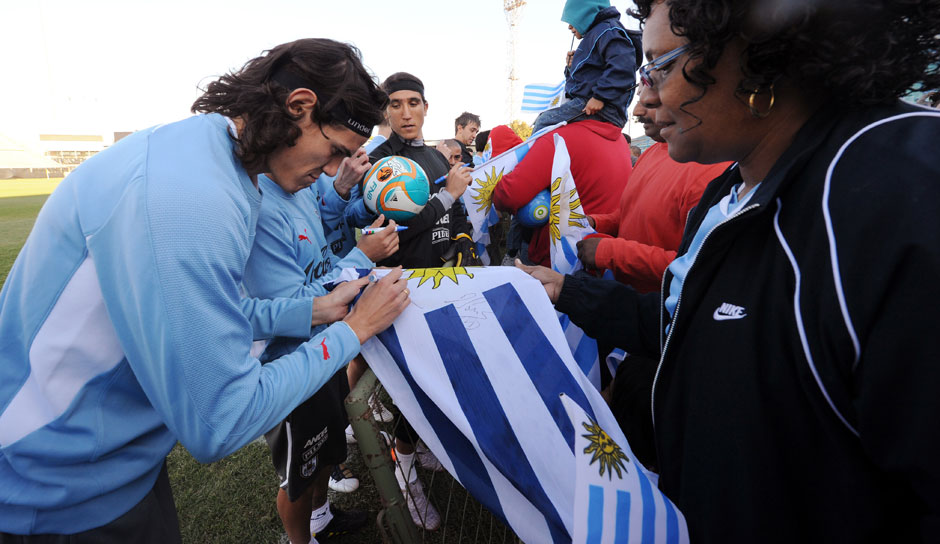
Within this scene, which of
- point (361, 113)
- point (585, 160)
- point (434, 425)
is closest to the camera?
point (434, 425)

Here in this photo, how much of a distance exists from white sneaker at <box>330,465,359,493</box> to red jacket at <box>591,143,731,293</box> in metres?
2.26

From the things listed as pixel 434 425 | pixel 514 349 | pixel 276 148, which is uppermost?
pixel 276 148

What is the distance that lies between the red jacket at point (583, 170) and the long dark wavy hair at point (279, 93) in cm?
141

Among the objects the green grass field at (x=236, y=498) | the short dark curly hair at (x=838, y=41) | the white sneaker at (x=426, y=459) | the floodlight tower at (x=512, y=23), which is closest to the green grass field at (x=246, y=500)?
the green grass field at (x=236, y=498)

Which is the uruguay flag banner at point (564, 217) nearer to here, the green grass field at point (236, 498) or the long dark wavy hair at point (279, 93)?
the long dark wavy hair at point (279, 93)

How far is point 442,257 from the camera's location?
11.7ft

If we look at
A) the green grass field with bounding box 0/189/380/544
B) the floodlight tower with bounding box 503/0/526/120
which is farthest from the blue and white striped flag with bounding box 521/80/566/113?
the floodlight tower with bounding box 503/0/526/120

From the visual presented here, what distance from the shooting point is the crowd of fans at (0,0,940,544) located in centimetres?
74

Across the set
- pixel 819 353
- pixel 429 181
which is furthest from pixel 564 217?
pixel 819 353

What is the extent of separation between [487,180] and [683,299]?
2232mm

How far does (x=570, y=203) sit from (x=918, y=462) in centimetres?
208

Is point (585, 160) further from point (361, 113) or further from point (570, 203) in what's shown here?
point (361, 113)

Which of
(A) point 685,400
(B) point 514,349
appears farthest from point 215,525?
(A) point 685,400

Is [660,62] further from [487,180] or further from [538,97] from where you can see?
[538,97]
